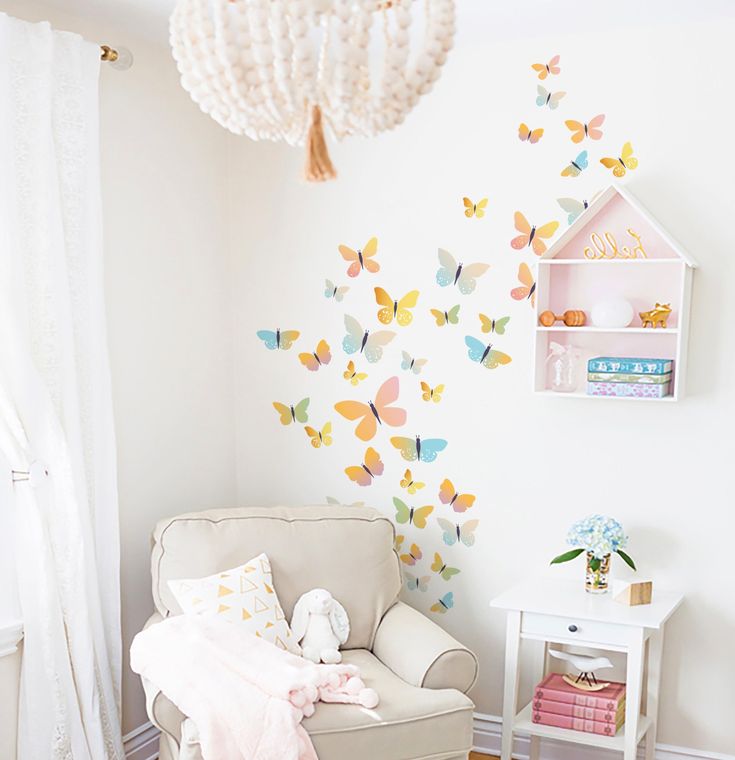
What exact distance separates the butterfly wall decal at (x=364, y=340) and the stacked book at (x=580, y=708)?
1.28 metres

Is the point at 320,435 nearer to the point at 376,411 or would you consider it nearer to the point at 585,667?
the point at 376,411

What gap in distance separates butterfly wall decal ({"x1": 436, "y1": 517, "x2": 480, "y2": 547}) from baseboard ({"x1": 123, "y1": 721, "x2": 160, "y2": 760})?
48.0 inches

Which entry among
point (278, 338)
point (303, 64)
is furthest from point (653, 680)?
point (303, 64)

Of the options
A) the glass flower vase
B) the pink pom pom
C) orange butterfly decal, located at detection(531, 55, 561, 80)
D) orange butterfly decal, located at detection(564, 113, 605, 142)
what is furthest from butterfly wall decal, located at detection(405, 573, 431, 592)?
orange butterfly decal, located at detection(531, 55, 561, 80)

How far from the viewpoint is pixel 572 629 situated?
295 cm

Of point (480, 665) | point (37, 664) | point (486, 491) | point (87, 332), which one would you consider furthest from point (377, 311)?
point (37, 664)

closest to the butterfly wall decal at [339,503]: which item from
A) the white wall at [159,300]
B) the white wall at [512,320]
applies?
the white wall at [512,320]

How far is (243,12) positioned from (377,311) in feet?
6.68

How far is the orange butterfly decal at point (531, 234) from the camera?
3262mm

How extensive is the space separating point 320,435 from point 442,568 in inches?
26.4

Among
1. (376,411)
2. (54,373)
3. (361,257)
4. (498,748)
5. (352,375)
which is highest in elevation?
(361,257)

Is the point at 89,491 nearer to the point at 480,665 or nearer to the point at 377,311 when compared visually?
the point at 377,311

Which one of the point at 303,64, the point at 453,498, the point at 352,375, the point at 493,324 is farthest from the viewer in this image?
the point at 352,375

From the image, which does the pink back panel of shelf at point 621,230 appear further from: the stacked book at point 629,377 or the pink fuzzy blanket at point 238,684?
the pink fuzzy blanket at point 238,684
